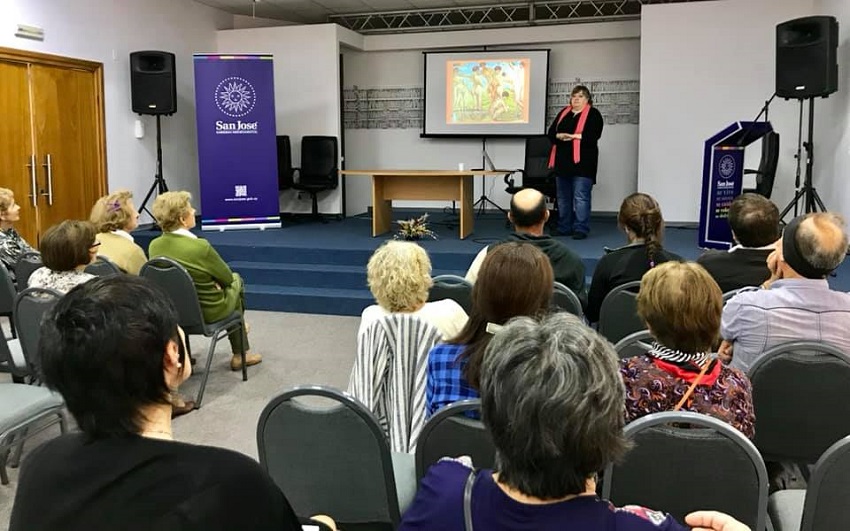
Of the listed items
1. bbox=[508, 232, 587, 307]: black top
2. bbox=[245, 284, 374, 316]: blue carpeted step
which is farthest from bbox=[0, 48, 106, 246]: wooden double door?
bbox=[508, 232, 587, 307]: black top

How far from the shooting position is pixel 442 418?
164cm

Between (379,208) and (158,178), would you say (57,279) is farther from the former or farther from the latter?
(158,178)

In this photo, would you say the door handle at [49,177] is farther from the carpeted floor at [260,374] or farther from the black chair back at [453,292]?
the black chair back at [453,292]

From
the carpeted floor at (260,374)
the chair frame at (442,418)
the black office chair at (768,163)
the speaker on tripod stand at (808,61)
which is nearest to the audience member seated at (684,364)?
the chair frame at (442,418)

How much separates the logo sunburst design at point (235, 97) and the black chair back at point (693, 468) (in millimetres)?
7095

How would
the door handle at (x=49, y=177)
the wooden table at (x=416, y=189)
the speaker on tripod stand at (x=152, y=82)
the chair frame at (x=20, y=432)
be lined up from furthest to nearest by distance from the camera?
the speaker on tripod stand at (x=152, y=82)
the wooden table at (x=416, y=189)
the door handle at (x=49, y=177)
the chair frame at (x=20, y=432)

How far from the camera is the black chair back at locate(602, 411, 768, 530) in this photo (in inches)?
58.7

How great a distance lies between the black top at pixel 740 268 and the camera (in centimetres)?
311

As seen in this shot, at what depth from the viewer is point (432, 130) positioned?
32.0 ft

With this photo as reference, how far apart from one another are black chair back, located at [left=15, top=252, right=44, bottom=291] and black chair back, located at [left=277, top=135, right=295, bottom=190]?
16.3 feet

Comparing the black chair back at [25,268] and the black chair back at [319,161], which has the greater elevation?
the black chair back at [319,161]

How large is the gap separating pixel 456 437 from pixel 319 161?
24.8ft

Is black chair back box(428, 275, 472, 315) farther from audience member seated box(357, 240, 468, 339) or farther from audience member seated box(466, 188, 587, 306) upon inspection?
audience member seated box(357, 240, 468, 339)

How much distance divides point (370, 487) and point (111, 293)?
2.80 ft
